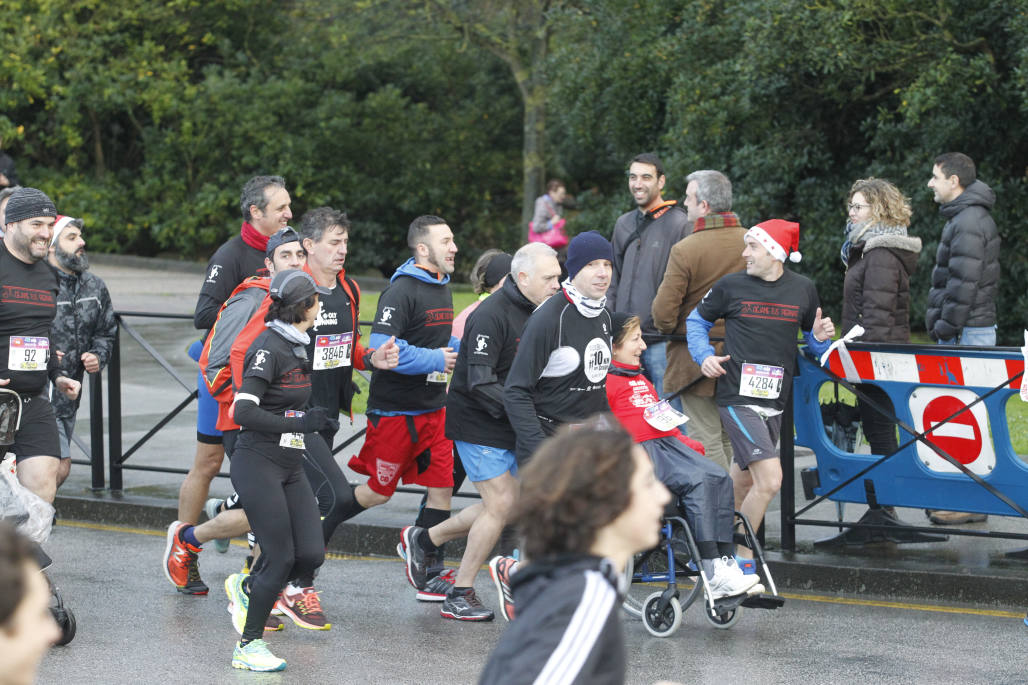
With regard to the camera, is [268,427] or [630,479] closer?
[630,479]

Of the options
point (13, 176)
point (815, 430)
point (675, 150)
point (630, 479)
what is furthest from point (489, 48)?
point (630, 479)

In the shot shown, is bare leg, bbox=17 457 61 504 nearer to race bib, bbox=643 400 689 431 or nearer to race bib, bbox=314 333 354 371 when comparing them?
race bib, bbox=314 333 354 371

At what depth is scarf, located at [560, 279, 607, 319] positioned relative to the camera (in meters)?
6.41

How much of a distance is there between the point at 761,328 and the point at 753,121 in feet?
37.8

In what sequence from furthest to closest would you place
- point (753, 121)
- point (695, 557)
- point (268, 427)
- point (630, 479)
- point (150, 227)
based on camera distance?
point (150, 227), point (753, 121), point (695, 557), point (268, 427), point (630, 479)

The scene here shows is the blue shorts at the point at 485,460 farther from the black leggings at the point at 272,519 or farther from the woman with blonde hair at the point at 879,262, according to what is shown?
the woman with blonde hair at the point at 879,262

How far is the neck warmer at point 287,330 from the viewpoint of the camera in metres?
5.99

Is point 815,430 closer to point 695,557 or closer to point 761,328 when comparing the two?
point 761,328

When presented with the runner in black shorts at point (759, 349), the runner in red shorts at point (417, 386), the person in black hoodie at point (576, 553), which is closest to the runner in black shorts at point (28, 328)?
the runner in red shorts at point (417, 386)

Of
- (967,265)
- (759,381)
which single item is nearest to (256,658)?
(759,381)

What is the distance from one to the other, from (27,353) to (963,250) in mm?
5527

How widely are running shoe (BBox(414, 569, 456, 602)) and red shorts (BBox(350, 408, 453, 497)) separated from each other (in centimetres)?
47

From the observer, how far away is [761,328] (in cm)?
718

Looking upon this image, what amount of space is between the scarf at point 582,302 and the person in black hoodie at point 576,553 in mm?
3503
